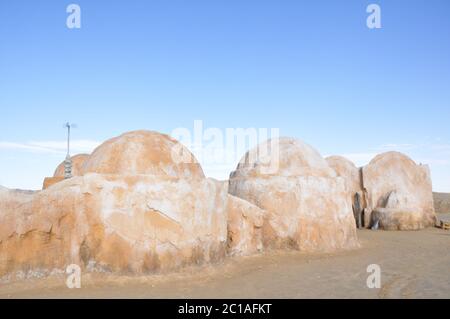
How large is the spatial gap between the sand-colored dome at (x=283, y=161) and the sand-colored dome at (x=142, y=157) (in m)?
3.17

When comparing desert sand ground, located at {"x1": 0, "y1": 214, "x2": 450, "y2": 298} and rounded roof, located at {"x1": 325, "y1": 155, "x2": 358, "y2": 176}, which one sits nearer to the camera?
desert sand ground, located at {"x1": 0, "y1": 214, "x2": 450, "y2": 298}

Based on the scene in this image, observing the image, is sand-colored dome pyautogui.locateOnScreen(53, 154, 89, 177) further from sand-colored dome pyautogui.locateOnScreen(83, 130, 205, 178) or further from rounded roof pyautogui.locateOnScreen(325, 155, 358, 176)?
rounded roof pyautogui.locateOnScreen(325, 155, 358, 176)

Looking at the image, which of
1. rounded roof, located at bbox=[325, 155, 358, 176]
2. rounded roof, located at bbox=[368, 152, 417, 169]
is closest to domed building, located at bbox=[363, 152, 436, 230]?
rounded roof, located at bbox=[368, 152, 417, 169]

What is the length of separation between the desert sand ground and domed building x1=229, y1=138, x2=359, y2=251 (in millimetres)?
683

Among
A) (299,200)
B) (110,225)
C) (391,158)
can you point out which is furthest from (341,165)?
(110,225)

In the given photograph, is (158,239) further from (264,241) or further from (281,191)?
(281,191)

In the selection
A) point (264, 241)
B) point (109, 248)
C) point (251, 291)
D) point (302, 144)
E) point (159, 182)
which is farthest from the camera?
point (302, 144)

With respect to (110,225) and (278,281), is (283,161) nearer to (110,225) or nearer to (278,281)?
(278,281)

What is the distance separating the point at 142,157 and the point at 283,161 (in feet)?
17.4

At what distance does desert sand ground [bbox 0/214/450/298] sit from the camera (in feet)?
25.0

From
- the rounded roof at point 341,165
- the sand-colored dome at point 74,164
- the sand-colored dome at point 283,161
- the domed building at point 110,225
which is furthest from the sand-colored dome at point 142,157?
the rounded roof at point 341,165
